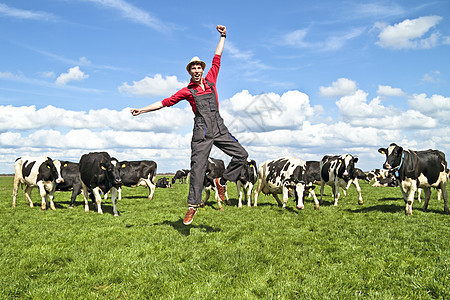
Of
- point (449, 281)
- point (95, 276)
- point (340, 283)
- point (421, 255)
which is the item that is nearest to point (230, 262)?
point (340, 283)

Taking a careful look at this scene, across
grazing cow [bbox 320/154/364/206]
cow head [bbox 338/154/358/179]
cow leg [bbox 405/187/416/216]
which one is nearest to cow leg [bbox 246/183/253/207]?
grazing cow [bbox 320/154/364/206]

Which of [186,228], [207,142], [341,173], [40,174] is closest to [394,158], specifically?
Answer: [341,173]

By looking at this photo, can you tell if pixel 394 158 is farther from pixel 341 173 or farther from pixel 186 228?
pixel 186 228

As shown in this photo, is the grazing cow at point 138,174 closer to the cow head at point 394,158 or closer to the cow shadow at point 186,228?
the cow shadow at point 186,228

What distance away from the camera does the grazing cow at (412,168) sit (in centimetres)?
1112

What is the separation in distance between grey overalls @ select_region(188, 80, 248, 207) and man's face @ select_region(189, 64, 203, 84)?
222 mm

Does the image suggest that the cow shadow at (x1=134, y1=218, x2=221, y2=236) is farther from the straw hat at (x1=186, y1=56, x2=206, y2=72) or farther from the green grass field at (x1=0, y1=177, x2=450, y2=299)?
the straw hat at (x1=186, y1=56, x2=206, y2=72)

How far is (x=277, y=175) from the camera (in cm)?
1377

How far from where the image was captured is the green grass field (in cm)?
443

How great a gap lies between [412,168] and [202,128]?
8922 mm

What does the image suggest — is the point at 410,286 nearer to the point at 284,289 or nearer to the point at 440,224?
the point at 284,289

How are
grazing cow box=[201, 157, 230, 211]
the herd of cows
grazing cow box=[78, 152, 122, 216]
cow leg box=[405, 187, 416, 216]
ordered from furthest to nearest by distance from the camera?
grazing cow box=[201, 157, 230, 211]
grazing cow box=[78, 152, 122, 216]
the herd of cows
cow leg box=[405, 187, 416, 216]

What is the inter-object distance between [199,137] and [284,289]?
3150mm

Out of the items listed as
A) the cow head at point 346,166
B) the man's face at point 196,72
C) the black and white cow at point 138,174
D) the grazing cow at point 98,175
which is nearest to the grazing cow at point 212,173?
the grazing cow at point 98,175
